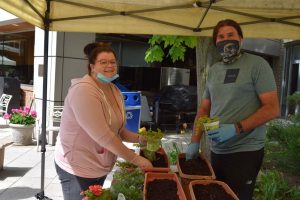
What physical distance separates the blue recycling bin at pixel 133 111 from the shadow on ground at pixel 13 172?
2.14m

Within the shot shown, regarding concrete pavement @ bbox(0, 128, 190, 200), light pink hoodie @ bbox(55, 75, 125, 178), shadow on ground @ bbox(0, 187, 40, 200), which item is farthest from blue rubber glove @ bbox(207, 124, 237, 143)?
shadow on ground @ bbox(0, 187, 40, 200)

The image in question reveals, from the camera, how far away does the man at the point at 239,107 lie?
2.44m

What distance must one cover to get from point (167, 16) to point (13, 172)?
4115 millimetres

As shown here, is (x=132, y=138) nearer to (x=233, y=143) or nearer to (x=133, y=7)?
(x=233, y=143)

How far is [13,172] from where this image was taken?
244 inches

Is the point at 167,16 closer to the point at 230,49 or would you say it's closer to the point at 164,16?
the point at 164,16

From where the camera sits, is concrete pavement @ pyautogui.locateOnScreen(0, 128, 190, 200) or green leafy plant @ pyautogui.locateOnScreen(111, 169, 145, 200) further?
concrete pavement @ pyautogui.locateOnScreen(0, 128, 190, 200)

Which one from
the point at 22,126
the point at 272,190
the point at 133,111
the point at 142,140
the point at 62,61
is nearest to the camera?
the point at 142,140

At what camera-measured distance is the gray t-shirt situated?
248cm

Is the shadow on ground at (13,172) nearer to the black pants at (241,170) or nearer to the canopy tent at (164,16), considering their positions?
the canopy tent at (164,16)

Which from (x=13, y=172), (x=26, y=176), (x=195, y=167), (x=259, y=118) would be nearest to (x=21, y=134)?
(x=13, y=172)

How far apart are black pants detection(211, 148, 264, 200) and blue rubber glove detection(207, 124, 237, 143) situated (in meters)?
0.22

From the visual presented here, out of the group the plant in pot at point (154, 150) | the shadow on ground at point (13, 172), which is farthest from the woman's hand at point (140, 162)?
the shadow on ground at point (13, 172)

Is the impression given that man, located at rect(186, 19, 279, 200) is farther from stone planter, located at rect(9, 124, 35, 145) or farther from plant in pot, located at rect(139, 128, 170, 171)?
stone planter, located at rect(9, 124, 35, 145)
